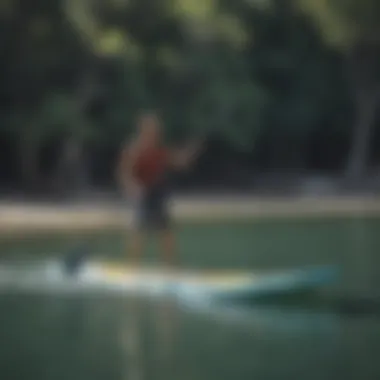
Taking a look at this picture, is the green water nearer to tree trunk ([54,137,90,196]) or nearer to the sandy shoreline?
the sandy shoreline

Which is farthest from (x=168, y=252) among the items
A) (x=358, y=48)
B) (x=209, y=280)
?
(x=358, y=48)

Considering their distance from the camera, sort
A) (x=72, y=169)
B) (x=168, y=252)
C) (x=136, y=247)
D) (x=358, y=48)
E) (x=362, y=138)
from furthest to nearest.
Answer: (x=362, y=138), (x=358, y=48), (x=72, y=169), (x=136, y=247), (x=168, y=252)

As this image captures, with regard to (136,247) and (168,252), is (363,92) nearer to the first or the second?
(136,247)

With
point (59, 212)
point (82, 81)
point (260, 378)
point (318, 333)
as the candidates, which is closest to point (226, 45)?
point (82, 81)

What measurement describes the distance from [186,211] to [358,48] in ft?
12.9

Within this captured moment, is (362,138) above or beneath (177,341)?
above

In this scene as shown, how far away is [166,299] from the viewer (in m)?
5.46

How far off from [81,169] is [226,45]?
2.10 meters

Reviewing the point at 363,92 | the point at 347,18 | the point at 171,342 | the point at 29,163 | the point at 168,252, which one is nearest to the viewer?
the point at 171,342

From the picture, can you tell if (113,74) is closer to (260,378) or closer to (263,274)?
(263,274)

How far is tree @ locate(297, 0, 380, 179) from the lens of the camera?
535 inches

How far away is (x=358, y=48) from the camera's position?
14.0 meters

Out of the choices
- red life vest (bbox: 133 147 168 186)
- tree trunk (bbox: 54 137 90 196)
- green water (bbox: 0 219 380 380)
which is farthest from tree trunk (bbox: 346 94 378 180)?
red life vest (bbox: 133 147 168 186)

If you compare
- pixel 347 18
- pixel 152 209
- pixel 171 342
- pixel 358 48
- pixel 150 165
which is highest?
pixel 347 18
